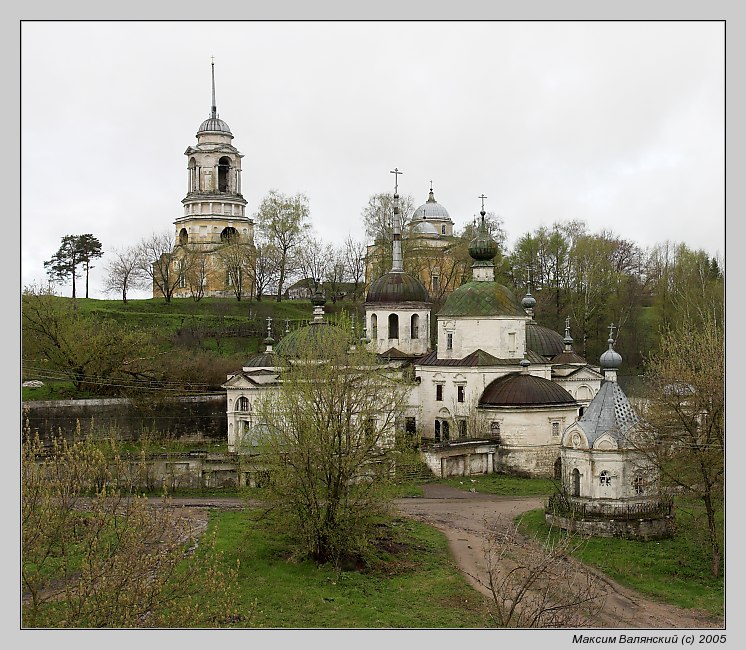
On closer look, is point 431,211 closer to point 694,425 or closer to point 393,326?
point 393,326

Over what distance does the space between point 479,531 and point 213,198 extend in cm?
3536

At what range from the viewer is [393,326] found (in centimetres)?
3794

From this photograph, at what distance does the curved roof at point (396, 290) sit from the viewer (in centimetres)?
3769

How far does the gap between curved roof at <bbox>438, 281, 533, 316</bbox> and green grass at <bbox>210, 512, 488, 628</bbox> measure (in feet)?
40.4

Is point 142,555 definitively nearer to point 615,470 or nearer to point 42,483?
point 42,483

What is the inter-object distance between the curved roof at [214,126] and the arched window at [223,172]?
5.00ft

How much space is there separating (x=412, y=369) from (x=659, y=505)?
14333 millimetres

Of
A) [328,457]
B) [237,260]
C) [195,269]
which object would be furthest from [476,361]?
[195,269]

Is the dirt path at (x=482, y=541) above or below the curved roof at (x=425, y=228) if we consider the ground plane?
below

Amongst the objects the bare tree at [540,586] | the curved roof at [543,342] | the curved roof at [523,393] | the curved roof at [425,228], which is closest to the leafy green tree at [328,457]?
the bare tree at [540,586]

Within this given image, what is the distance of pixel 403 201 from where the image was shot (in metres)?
55.2

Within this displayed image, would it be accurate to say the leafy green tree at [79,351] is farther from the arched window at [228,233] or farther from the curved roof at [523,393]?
the arched window at [228,233]

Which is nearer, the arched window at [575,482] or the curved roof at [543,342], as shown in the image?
the arched window at [575,482]

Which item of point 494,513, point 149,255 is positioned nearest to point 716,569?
point 494,513
